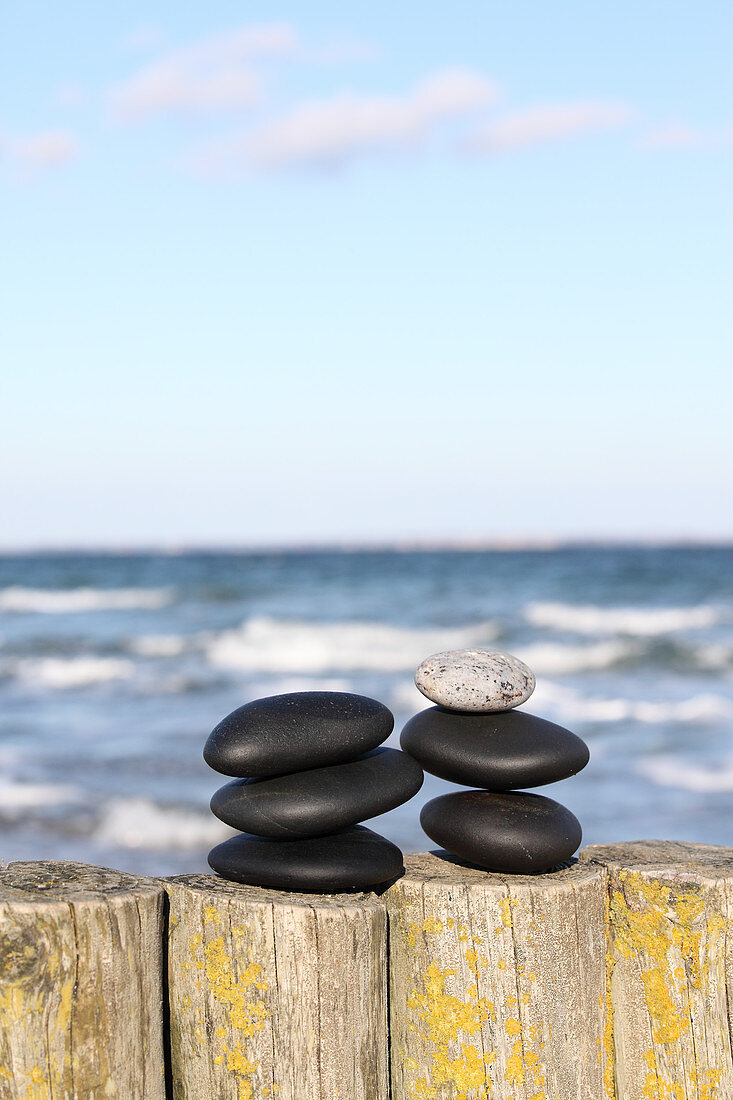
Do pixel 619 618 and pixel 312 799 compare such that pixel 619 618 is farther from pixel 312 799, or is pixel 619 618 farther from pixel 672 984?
pixel 312 799

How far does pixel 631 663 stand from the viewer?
52.5 ft

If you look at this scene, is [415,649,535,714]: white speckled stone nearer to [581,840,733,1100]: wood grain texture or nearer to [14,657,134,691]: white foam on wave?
[581,840,733,1100]: wood grain texture

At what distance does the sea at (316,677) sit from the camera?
23.9ft

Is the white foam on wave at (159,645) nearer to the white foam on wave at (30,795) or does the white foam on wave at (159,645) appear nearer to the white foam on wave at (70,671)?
the white foam on wave at (70,671)

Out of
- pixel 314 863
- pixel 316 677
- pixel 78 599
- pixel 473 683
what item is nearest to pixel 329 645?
pixel 316 677

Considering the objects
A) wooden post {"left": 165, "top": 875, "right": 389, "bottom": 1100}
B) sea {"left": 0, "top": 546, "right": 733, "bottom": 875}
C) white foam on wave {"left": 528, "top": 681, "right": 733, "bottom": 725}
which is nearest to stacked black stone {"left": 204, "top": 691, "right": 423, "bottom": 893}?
wooden post {"left": 165, "top": 875, "right": 389, "bottom": 1100}

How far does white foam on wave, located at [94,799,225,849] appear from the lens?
22.5 feet

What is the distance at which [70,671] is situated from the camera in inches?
606

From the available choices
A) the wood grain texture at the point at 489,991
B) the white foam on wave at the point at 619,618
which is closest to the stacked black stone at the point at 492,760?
the wood grain texture at the point at 489,991

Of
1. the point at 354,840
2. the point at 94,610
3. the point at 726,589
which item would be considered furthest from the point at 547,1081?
the point at 726,589

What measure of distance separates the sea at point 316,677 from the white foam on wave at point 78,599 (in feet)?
0.53

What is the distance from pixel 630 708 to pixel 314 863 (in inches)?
383

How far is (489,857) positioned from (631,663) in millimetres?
13985

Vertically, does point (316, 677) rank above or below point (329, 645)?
below
